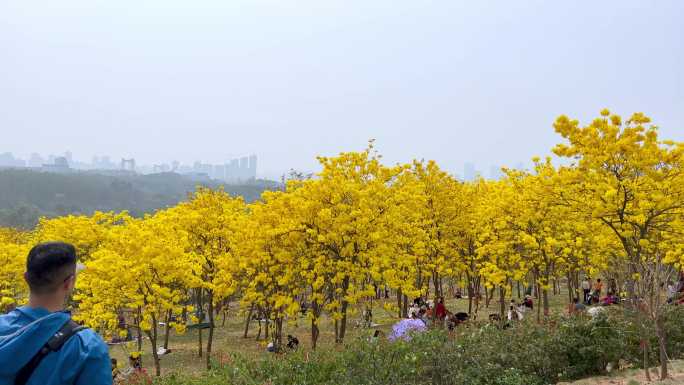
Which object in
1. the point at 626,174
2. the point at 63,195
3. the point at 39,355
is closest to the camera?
the point at 39,355

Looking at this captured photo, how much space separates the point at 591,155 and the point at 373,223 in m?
6.39

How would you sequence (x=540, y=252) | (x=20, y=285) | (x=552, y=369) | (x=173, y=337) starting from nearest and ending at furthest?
(x=552, y=369)
(x=540, y=252)
(x=20, y=285)
(x=173, y=337)

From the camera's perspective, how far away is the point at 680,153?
12453 millimetres

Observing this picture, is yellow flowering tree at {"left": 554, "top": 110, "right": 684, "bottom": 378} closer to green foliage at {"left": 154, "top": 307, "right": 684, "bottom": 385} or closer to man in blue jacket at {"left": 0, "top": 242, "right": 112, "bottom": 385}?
green foliage at {"left": 154, "top": 307, "right": 684, "bottom": 385}

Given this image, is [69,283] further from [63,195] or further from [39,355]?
[63,195]

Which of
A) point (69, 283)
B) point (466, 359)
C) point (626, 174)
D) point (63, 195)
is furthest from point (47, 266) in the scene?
point (63, 195)

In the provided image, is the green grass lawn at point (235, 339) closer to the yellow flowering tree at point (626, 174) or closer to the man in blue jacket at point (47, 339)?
the yellow flowering tree at point (626, 174)

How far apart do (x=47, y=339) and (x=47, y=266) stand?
46cm

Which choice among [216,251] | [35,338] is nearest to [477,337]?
[35,338]

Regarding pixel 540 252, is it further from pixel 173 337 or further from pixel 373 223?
pixel 173 337

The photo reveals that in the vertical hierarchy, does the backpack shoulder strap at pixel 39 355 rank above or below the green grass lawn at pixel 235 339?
above

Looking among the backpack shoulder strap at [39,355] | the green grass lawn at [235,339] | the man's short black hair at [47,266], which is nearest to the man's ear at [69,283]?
the man's short black hair at [47,266]

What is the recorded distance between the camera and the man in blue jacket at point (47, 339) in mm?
2682

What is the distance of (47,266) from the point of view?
295cm
